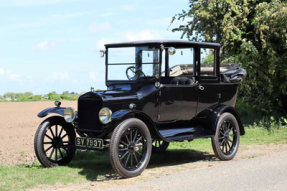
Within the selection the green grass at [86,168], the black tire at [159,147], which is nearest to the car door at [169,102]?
the green grass at [86,168]

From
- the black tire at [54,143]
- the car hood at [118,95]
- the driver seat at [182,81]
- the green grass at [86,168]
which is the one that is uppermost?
the driver seat at [182,81]

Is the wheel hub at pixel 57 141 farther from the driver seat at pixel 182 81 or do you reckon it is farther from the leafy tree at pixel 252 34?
the leafy tree at pixel 252 34

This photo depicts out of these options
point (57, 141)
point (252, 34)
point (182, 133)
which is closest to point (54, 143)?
point (57, 141)

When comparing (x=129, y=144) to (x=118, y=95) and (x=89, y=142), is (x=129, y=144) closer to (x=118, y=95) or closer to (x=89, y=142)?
(x=89, y=142)

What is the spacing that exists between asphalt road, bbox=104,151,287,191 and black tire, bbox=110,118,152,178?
575mm

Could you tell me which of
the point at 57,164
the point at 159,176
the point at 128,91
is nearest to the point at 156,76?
the point at 128,91

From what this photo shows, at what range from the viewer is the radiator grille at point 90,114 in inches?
326

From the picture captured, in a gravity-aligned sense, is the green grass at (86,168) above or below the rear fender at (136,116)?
below

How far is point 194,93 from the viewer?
945 cm

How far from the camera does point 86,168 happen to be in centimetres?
875

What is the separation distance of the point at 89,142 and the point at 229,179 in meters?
2.60

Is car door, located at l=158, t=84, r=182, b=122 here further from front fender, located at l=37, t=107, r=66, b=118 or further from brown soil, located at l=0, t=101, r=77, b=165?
brown soil, located at l=0, t=101, r=77, b=165

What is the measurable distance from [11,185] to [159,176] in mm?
2503

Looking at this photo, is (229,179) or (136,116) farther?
(136,116)
